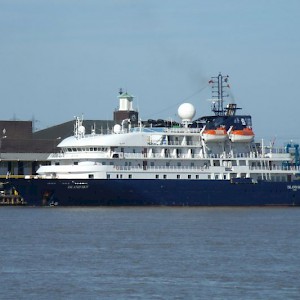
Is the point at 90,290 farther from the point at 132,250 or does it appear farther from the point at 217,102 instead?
the point at 217,102

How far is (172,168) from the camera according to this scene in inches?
3465

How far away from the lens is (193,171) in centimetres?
8838

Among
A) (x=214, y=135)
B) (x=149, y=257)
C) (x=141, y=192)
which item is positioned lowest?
(x=149, y=257)

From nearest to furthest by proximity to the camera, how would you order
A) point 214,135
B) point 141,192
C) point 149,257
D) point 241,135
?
point 149,257 < point 141,192 < point 214,135 < point 241,135

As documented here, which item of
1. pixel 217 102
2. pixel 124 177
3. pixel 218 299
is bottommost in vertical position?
pixel 218 299

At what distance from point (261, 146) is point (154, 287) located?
54637mm

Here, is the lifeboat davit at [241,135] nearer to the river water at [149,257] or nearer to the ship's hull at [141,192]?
the ship's hull at [141,192]

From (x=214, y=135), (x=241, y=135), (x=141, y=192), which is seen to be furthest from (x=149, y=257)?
(x=241, y=135)

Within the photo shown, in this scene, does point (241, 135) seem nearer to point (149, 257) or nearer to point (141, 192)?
point (141, 192)

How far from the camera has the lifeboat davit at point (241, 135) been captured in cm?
8994

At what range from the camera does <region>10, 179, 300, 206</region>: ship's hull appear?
279 ft

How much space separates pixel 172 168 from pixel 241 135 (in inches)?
243

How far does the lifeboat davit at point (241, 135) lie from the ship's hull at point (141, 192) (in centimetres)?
339

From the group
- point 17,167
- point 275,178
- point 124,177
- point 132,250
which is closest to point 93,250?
point 132,250
